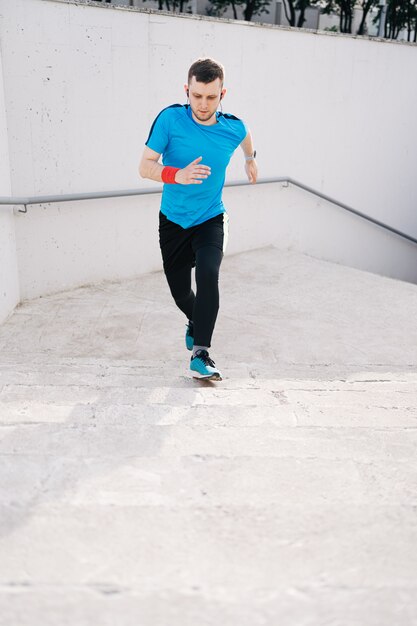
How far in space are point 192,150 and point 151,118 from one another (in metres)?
2.31

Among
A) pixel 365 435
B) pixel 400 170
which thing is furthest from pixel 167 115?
pixel 400 170

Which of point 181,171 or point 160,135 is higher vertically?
point 160,135

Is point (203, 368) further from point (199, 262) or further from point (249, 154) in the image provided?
point (249, 154)

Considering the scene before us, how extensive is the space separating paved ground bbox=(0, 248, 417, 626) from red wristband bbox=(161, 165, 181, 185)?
0.94m

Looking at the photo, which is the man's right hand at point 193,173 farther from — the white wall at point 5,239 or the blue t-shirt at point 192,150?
the white wall at point 5,239

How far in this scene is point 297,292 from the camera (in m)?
5.51

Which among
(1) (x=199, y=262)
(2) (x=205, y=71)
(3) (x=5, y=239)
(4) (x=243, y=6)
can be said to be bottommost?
(3) (x=5, y=239)

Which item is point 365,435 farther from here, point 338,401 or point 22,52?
point 22,52

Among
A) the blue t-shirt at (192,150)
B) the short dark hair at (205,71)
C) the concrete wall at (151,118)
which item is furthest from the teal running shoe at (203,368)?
the concrete wall at (151,118)

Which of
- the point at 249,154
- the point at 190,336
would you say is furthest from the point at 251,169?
the point at 190,336

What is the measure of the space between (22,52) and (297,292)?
2843 mm

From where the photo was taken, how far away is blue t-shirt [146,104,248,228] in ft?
9.78

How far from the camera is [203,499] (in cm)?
165

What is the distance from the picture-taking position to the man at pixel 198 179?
2.90 meters
